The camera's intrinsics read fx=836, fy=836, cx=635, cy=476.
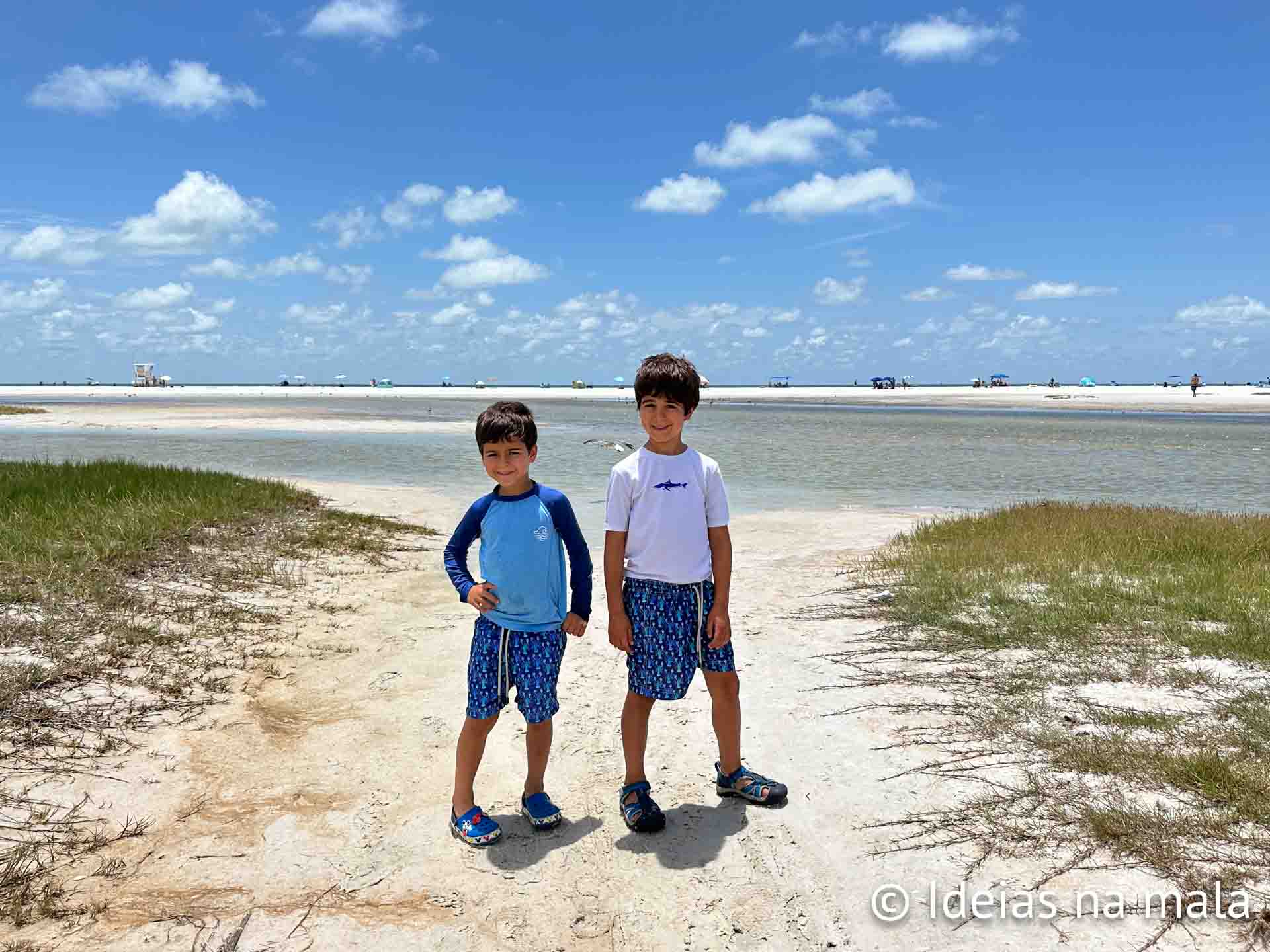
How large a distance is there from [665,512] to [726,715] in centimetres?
102

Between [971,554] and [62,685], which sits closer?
[62,685]

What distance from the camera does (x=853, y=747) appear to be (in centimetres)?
444

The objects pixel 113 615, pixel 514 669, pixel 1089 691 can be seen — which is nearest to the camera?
pixel 514 669

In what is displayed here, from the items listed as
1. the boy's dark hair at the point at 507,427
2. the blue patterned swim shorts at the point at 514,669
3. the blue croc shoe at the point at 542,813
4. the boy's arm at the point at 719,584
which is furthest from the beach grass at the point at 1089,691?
the boy's dark hair at the point at 507,427

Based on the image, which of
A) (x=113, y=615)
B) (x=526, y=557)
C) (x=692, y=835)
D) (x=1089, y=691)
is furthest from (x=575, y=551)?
(x=113, y=615)

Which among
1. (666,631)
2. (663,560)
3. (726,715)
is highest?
(663,560)

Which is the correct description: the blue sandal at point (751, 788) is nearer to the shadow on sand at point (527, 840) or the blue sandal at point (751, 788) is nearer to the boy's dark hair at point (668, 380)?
the shadow on sand at point (527, 840)

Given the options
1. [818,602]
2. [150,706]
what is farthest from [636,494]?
[818,602]

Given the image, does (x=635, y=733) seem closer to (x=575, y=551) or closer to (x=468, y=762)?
(x=468, y=762)

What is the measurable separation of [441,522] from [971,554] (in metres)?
7.40

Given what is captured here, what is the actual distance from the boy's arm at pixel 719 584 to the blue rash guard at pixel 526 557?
1.79 feet

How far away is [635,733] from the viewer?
3.75m

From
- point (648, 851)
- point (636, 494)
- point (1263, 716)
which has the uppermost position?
point (636, 494)

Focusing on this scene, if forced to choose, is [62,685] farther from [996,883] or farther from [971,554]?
[971,554]
